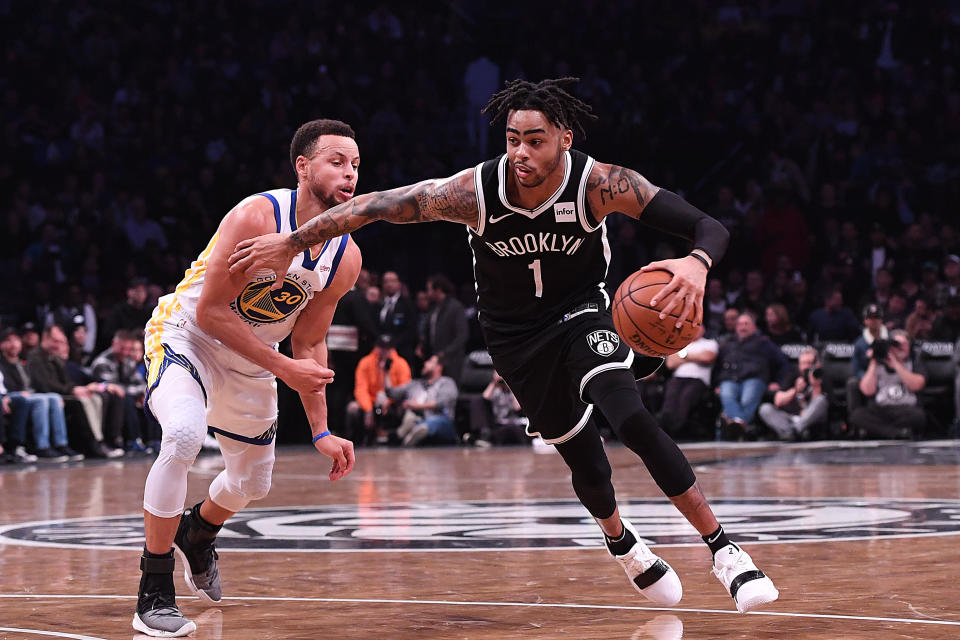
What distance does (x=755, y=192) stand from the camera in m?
16.5

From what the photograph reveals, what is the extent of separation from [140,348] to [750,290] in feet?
22.0

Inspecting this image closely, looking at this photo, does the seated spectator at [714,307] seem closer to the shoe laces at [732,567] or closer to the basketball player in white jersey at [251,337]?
the basketball player in white jersey at [251,337]

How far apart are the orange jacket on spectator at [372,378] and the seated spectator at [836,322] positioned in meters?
4.62

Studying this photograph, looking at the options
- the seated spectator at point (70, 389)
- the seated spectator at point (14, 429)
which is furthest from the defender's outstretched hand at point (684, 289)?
the seated spectator at point (70, 389)

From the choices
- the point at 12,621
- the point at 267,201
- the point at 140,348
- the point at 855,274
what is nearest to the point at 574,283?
the point at 267,201

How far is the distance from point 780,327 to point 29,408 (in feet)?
25.7

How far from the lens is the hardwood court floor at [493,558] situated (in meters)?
4.17

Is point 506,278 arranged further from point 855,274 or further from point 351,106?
point 351,106

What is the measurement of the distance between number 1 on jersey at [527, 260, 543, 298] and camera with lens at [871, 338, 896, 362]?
374 inches

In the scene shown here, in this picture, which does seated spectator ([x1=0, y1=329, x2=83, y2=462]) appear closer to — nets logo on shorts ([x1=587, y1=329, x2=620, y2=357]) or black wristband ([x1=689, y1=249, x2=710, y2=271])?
nets logo on shorts ([x1=587, y1=329, x2=620, y2=357])

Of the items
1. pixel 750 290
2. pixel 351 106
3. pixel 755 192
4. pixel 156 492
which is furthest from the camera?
pixel 351 106

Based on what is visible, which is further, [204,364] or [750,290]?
[750,290]

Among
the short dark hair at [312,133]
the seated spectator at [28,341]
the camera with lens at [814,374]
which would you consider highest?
the short dark hair at [312,133]

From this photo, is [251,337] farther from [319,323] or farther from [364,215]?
[364,215]
